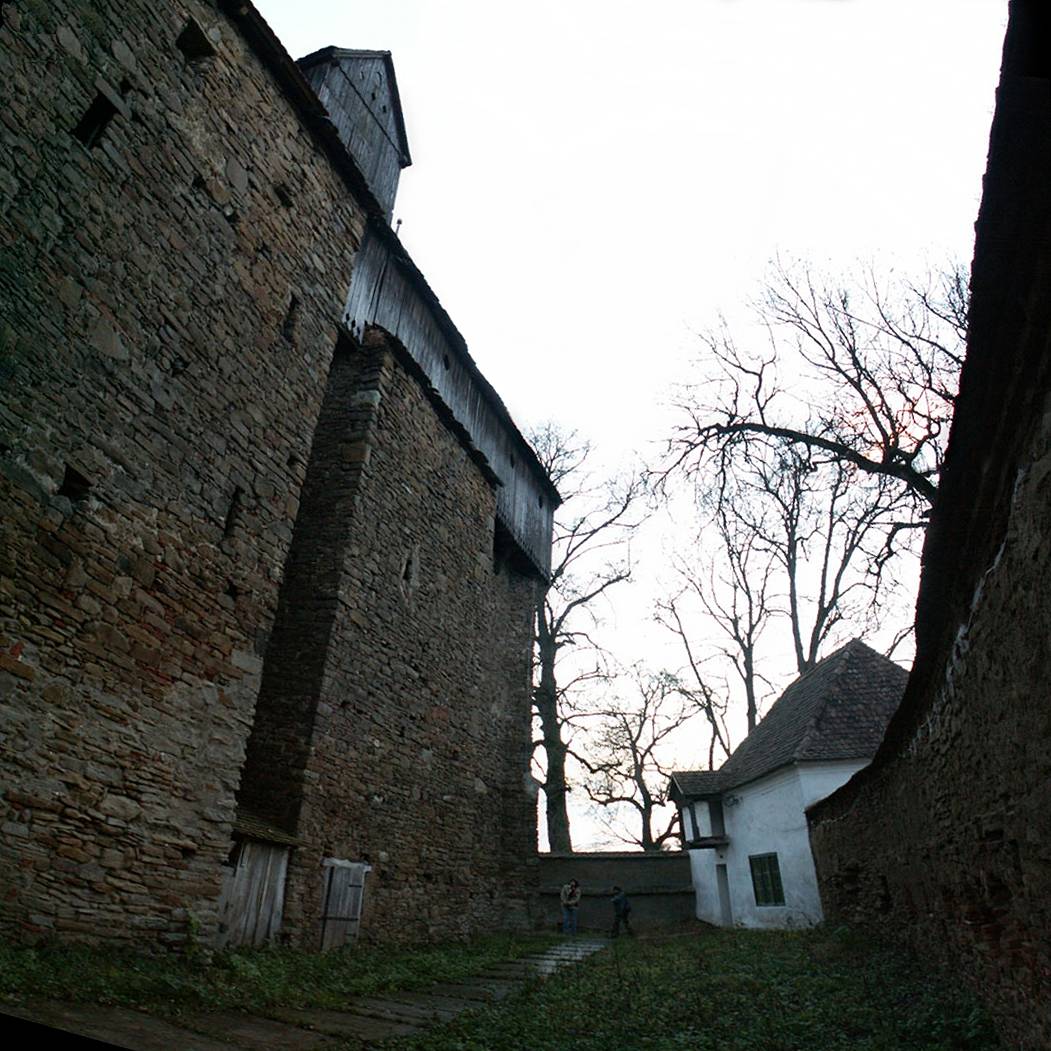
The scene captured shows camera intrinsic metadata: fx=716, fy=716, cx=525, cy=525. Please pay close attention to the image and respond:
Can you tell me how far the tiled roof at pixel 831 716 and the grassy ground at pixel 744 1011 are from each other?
20.7 ft

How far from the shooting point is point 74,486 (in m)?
6.25

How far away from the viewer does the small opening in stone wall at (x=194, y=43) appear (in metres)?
8.27

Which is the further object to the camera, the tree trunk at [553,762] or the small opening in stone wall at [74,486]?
the tree trunk at [553,762]

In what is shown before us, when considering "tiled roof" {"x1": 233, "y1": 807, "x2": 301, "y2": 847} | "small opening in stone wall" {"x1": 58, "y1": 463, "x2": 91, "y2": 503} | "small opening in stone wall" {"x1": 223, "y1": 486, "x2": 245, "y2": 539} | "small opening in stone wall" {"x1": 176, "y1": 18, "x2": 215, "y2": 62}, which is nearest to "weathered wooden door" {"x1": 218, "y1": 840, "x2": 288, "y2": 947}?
"tiled roof" {"x1": 233, "y1": 807, "x2": 301, "y2": 847}

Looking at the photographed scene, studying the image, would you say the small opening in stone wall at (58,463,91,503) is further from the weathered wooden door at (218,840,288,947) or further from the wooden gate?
the wooden gate

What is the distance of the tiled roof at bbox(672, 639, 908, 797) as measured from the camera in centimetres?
1581

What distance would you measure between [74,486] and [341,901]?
20.7 feet

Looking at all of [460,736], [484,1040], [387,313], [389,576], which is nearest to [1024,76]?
[484,1040]

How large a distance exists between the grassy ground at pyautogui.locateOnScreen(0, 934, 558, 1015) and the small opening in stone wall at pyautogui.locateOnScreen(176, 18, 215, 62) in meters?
9.12

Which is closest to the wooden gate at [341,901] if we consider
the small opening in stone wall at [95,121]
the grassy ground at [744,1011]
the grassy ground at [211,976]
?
the grassy ground at [211,976]

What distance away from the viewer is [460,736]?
13477mm

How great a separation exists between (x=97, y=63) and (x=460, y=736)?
11.1 metres

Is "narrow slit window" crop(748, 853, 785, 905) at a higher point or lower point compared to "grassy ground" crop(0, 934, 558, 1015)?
higher

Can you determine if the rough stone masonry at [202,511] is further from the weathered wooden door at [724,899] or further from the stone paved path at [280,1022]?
the weathered wooden door at [724,899]
